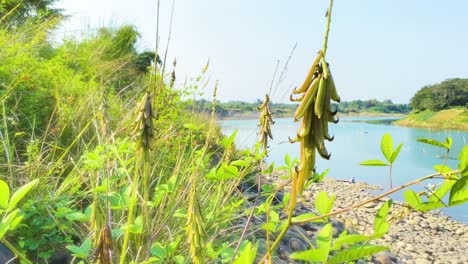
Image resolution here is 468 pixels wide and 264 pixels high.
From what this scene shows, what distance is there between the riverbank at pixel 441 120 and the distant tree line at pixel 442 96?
2.24 meters

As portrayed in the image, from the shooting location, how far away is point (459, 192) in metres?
0.83

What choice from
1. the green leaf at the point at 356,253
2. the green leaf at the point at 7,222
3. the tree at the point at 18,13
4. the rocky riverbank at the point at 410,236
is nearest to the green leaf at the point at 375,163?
the green leaf at the point at 356,253

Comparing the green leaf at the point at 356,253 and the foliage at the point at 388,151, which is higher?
the foliage at the point at 388,151

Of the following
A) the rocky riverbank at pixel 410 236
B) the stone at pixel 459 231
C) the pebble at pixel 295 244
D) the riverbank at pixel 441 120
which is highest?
the riverbank at pixel 441 120

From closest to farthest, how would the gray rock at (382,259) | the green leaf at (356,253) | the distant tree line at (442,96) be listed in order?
the green leaf at (356,253)
the gray rock at (382,259)
the distant tree line at (442,96)

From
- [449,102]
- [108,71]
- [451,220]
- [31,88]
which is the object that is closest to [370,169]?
[451,220]

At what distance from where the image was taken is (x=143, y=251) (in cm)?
199

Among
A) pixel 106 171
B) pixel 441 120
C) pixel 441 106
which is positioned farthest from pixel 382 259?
pixel 441 106

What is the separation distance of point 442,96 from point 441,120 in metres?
11.5

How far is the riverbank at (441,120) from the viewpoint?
1976 inches

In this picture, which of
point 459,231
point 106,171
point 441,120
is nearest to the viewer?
point 106,171

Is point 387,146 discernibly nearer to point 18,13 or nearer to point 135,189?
point 135,189

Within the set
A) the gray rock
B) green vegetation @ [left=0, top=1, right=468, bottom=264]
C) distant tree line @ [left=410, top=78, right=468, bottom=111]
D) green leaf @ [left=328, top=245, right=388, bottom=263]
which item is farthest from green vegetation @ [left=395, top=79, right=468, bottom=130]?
green leaf @ [left=328, top=245, right=388, bottom=263]

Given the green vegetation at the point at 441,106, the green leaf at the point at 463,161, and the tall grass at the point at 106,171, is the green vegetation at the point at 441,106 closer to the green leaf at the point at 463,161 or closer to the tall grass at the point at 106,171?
the tall grass at the point at 106,171
